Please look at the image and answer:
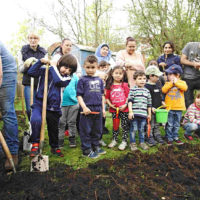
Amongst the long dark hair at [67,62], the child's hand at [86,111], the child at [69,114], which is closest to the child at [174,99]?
the child's hand at [86,111]

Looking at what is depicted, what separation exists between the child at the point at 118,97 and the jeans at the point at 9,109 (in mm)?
1613

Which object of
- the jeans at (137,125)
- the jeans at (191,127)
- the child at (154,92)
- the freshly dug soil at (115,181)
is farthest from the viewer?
the jeans at (191,127)

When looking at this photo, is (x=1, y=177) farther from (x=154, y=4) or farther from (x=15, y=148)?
(x=154, y=4)

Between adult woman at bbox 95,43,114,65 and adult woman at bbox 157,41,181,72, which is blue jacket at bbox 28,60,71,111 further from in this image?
adult woman at bbox 157,41,181,72

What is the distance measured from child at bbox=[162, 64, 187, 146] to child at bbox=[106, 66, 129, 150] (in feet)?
2.63

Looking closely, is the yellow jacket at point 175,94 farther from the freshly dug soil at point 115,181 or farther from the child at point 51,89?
the child at point 51,89

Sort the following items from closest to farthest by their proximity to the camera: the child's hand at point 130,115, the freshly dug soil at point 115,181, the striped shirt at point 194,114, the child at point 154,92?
the freshly dug soil at point 115,181, the child's hand at point 130,115, the child at point 154,92, the striped shirt at point 194,114

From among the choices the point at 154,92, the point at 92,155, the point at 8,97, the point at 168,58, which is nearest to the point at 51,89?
the point at 8,97

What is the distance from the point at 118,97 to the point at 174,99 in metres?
1.06

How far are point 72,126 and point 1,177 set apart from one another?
1.58 meters

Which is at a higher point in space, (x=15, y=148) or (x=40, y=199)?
(x=15, y=148)

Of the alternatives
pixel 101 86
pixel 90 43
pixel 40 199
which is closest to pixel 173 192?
pixel 40 199

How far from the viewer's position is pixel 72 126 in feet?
12.3

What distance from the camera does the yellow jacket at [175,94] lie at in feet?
12.5
